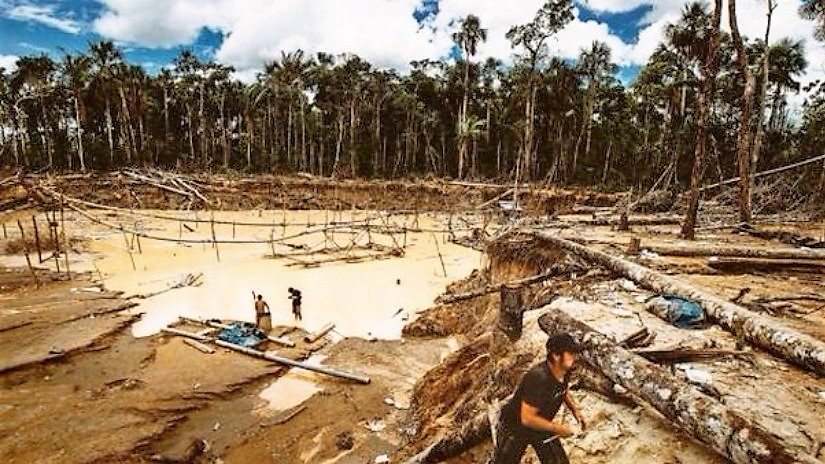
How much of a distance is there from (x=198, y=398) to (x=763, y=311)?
8619mm

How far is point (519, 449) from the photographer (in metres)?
3.63

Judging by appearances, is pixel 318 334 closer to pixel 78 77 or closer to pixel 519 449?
pixel 519 449

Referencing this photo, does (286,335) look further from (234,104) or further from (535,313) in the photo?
(234,104)

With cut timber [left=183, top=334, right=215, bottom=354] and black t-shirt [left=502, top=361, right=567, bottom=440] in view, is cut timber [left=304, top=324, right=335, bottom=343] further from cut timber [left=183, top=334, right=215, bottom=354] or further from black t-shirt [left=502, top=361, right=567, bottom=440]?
black t-shirt [left=502, top=361, right=567, bottom=440]

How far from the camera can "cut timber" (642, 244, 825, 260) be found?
344 inches

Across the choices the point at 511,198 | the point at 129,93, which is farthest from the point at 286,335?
the point at 129,93

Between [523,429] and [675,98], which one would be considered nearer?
[523,429]

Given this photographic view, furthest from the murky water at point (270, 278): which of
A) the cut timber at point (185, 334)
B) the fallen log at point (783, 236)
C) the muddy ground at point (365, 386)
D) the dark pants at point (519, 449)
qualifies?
the fallen log at point (783, 236)

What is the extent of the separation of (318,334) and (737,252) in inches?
341

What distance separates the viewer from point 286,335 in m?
11.4

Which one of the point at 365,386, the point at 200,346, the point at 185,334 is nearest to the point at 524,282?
the point at 365,386

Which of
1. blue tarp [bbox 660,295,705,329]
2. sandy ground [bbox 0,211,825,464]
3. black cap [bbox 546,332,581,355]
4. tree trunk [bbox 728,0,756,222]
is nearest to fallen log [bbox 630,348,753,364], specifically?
sandy ground [bbox 0,211,825,464]

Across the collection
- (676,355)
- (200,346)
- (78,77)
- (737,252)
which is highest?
(78,77)

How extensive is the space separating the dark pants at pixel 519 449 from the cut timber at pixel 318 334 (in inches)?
305
